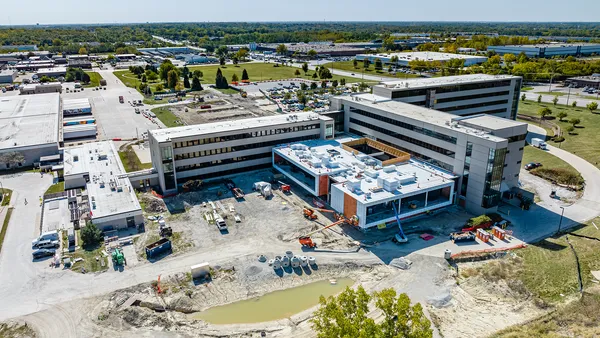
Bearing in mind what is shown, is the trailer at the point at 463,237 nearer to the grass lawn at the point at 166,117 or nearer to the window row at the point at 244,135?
the window row at the point at 244,135

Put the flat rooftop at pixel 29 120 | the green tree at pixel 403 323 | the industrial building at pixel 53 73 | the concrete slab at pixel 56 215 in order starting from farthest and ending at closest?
the industrial building at pixel 53 73 → the flat rooftop at pixel 29 120 → the concrete slab at pixel 56 215 → the green tree at pixel 403 323

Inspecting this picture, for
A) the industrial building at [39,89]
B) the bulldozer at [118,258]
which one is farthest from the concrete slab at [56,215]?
the industrial building at [39,89]

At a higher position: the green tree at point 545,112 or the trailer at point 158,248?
the green tree at point 545,112

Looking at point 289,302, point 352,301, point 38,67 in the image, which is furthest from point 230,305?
point 38,67

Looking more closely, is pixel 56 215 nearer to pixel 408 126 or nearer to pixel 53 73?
pixel 408 126

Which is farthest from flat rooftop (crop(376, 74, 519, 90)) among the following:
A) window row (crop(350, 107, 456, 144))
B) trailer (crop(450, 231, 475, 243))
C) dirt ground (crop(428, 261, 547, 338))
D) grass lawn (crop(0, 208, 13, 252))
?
grass lawn (crop(0, 208, 13, 252))

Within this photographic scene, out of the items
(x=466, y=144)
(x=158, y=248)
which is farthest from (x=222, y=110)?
(x=466, y=144)

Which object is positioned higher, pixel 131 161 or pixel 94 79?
pixel 94 79
